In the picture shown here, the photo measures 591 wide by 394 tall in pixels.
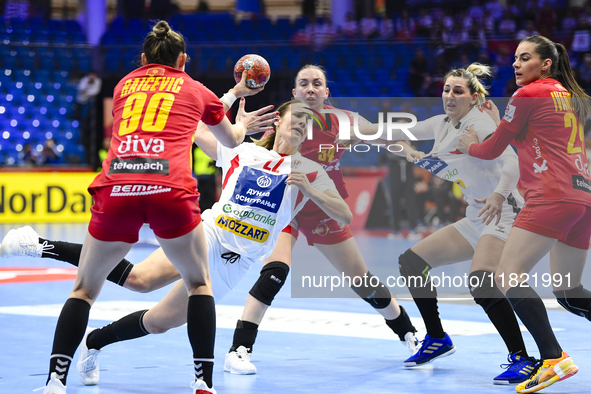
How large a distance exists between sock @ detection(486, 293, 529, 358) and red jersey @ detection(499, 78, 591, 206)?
669mm

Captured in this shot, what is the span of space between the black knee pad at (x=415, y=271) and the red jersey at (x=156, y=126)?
1.77 meters

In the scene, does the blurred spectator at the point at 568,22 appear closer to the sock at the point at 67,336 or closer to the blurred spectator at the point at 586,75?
the blurred spectator at the point at 586,75

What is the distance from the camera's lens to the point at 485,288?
4.02 meters

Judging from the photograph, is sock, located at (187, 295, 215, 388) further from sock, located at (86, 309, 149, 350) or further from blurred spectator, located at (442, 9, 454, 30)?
blurred spectator, located at (442, 9, 454, 30)

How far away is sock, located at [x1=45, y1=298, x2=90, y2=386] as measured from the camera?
3.13 meters

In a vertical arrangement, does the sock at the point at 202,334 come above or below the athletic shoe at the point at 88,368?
above

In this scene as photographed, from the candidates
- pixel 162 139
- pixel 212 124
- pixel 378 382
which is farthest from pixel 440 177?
pixel 162 139

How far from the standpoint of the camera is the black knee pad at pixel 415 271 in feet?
14.7

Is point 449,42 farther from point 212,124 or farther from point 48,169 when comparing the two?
point 212,124

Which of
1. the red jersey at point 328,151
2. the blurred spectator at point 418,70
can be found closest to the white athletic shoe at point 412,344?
the red jersey at point 328,151

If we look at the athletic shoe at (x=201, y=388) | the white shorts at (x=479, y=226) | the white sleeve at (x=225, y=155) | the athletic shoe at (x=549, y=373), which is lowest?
the athletic shoe at (x=549, y=373)

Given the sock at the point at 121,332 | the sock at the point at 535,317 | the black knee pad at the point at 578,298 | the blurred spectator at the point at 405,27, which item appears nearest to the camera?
the sock at the point at 535,317

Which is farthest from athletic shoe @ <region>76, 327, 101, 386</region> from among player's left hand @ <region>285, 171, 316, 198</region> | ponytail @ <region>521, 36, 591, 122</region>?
ponytail @ <region>521, 36, 591, 122</region>

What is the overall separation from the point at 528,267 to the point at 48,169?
13380mm
